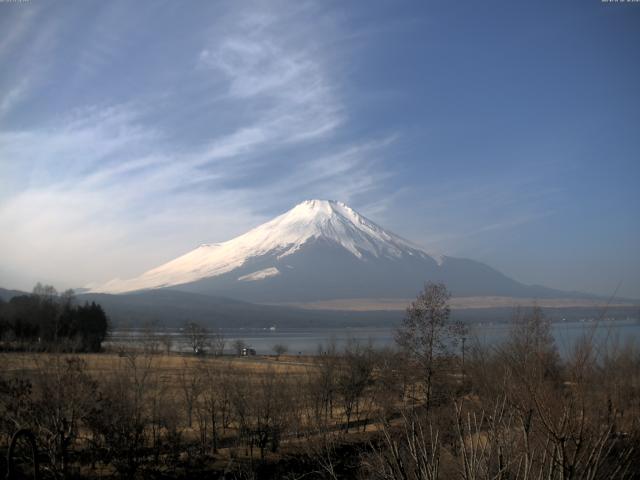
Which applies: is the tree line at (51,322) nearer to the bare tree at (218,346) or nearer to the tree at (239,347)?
the bare tree at (218,346)

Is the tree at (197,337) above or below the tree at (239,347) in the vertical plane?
above

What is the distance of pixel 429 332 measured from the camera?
31.0 m

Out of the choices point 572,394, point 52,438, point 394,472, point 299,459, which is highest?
point 572,394

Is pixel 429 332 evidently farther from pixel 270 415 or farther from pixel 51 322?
pixel 51 322

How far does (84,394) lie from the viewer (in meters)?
19.6

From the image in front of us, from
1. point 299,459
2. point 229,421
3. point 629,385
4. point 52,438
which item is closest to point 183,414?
point 229,421

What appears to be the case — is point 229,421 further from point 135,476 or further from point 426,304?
point 426,304

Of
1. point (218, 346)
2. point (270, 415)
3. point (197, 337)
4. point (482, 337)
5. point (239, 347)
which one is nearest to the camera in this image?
point (270, 415)

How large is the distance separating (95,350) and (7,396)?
5201cm

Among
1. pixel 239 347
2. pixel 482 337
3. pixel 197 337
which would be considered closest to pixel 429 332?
pixel 482 337

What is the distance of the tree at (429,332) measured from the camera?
99.2ft

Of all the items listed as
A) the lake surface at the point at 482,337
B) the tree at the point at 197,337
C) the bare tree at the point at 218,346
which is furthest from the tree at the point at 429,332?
the tree at the point at 197,337

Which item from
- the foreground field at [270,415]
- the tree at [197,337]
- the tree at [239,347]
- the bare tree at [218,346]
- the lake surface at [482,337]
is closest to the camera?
the lake surface at [482,337]

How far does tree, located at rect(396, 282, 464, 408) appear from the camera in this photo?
30.2 m
